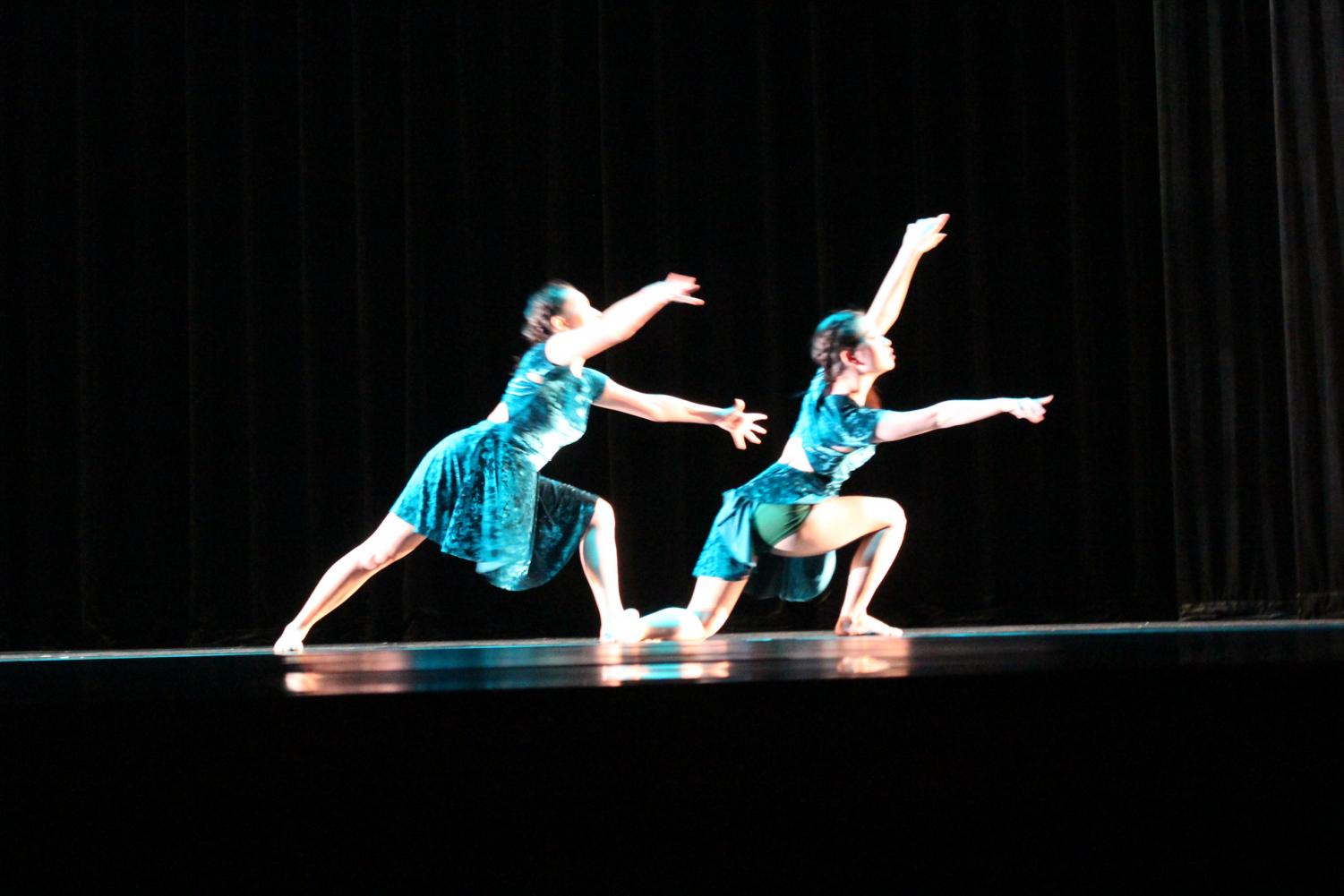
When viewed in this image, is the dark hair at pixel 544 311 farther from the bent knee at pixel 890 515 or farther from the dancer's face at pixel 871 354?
the bent knee at pixel 890 515

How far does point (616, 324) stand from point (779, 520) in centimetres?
79

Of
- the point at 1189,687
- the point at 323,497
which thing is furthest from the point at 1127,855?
the point at 323,497

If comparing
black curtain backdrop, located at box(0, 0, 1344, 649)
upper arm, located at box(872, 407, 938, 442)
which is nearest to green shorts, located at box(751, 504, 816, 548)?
upper arm, located at box(872, 407, 938, 442)

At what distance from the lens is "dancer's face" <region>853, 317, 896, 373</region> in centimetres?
399

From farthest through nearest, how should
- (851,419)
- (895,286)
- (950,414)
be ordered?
1. (895,286)
2. (851,419)
3. (950,414)

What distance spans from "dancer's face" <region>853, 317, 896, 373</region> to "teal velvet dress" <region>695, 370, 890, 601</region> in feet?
0.39

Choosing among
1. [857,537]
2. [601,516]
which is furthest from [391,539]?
[857,537]

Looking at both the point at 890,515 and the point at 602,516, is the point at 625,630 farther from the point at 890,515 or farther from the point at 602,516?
the point at 890,515

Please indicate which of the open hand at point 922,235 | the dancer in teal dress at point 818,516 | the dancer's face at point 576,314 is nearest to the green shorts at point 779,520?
the dancer in teal dress at point 818,516

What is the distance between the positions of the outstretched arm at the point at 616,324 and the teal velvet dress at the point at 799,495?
567mm

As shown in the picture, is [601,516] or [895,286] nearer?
[601,516]

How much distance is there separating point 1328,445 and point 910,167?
6.41 feet

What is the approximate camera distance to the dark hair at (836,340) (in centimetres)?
400

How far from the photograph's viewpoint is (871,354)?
4000 mm
